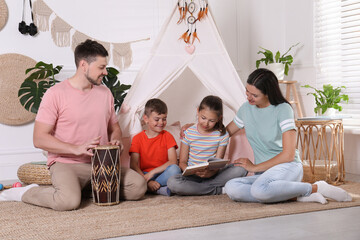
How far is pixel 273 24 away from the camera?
520cm

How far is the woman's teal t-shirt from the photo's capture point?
2.91 metres

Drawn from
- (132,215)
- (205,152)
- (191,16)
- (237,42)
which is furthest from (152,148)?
(237,42)

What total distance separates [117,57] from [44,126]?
209 cm

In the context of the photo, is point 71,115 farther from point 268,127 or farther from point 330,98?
point 330,98

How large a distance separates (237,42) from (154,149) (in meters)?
2.54

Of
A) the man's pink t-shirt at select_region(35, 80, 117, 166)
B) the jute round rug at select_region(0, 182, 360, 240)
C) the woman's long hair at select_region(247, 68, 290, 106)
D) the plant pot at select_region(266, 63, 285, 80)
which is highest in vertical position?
the plant pot at select_region(266, 63, 285, 80)

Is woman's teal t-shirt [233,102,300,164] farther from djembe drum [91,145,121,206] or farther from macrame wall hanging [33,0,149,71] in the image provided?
macrame wall hanging [33,0,149,71]

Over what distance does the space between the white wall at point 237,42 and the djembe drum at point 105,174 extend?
1901 millimetres

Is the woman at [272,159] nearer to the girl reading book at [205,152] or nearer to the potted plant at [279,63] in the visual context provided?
the girl reading book at [205,152]

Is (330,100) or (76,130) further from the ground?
(330,100)

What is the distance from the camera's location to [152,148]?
336 centimetres

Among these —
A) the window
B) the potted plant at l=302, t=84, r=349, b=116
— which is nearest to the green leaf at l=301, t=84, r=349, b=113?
the potted plant at l=302, t=84, r=349, b=116

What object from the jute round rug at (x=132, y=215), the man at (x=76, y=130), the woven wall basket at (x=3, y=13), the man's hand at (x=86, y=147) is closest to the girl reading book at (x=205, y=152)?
the jute round rug at (x=132, y=215)

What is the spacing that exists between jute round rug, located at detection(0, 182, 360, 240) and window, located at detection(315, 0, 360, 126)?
1.49m
